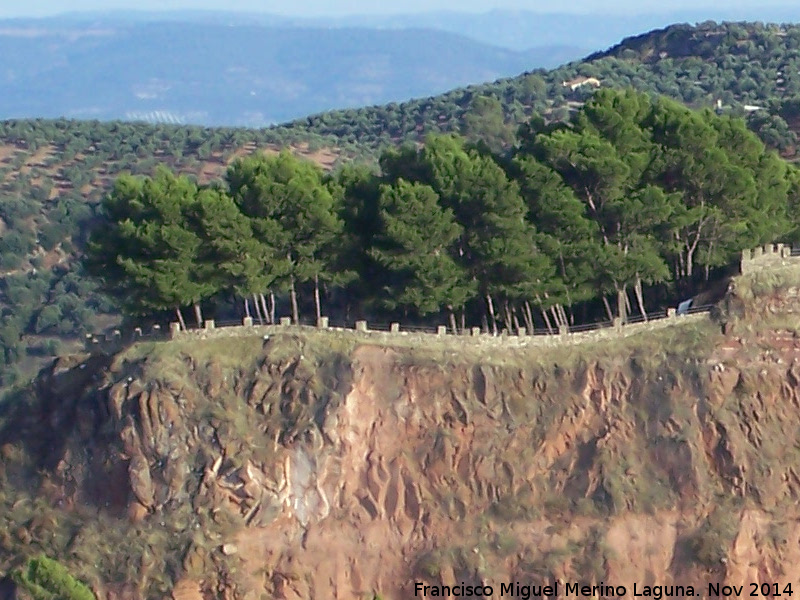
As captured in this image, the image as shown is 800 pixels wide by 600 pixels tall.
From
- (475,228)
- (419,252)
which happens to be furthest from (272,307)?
(475,228)

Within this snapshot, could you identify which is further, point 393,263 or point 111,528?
point 393,263

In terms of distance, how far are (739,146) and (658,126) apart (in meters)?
2.66

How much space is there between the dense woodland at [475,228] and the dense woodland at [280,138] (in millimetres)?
22997

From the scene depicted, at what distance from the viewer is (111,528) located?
4628cm

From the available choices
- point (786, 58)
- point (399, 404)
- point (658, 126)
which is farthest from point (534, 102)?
point (399, 404)

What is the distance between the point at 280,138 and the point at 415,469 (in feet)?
209

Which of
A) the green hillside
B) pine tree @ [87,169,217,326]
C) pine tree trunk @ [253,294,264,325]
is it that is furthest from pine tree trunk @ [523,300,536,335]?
the green hillside

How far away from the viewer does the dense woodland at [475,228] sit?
4950 centimetres

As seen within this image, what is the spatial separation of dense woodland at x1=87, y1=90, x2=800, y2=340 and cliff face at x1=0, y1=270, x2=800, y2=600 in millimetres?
2642

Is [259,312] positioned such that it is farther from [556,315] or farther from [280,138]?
[280,138]

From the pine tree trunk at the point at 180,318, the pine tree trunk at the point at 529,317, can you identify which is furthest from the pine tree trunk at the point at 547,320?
the pine tree trunk at the point at 180,318

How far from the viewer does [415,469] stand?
47.3 metres

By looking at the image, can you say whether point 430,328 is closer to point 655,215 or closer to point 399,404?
point 399,404

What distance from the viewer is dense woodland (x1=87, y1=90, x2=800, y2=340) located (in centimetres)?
4950
